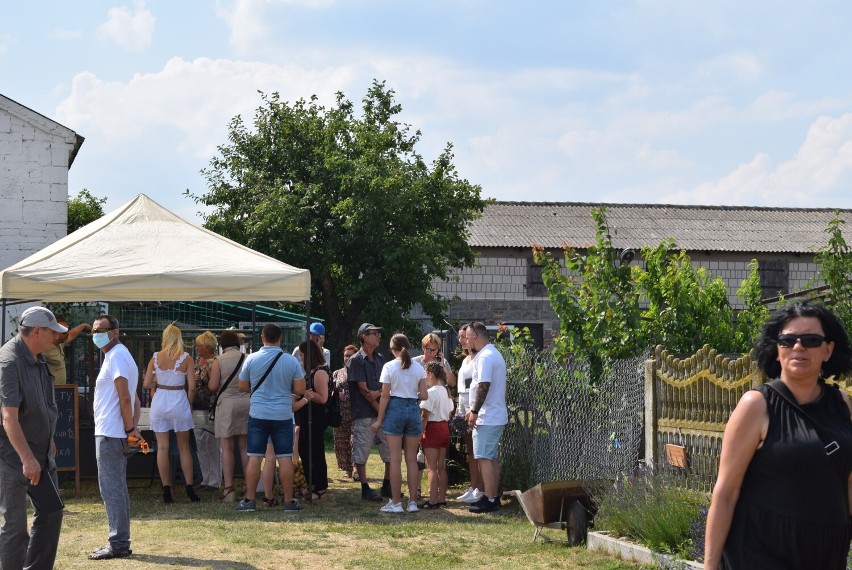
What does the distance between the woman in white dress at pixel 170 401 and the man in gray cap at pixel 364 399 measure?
5.59 feet

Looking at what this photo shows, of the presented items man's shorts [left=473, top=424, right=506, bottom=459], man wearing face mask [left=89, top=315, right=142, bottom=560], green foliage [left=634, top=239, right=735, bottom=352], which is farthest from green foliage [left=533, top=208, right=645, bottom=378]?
man wearing face mask [left=89, top=315, right=142, bottom=560]

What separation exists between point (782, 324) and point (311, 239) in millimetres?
23153

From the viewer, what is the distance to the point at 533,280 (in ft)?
115

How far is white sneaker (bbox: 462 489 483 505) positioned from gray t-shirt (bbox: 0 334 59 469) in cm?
554

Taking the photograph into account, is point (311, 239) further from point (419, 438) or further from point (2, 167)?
point (419, 438)

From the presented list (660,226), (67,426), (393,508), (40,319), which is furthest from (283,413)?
(660,226)

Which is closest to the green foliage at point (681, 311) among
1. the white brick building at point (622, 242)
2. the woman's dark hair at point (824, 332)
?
the woman's dark hair at point (824, 332)

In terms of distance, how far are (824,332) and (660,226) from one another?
35.7m

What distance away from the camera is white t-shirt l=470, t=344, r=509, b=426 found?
10945 millimetres

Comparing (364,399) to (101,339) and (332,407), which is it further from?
(101,339)

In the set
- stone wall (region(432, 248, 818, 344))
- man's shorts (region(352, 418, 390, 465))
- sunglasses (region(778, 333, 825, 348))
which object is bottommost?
man's shorts (region(352, 418, 390, 465))

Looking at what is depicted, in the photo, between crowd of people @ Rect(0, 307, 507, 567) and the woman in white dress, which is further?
the woman in white dress

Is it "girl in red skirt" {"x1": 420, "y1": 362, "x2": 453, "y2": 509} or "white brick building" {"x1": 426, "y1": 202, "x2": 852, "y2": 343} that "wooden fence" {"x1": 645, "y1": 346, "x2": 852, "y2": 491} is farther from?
"white brick building" {"x1": 426, "y1": 202, "x2": 852, "y2": 343}

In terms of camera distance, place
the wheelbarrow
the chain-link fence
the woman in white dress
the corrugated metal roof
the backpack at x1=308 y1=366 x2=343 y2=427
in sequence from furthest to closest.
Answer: the corrugated metal roof → the backpack at x1=308 y1=366 x2=343 y2=427 → the woman in white dress → the chain-link fence → the wheelbarrow
